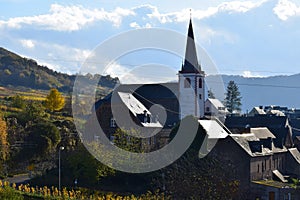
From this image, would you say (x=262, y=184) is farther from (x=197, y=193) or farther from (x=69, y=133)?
(x=69, y=133)

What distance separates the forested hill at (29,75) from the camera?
462 feet

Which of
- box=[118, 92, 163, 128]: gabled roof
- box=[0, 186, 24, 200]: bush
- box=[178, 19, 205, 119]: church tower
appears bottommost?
box=[0, 186, 24, 200]: bush

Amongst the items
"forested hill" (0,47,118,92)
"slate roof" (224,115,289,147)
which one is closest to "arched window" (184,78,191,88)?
"slate roof" (224,115,289,147)

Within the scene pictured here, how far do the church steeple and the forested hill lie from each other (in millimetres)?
61992

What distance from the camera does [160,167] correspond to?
35688 millimetres

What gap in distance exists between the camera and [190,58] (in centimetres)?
6844

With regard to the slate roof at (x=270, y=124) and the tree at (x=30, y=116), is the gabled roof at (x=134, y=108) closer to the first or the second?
the tree at (x=30, y=116)

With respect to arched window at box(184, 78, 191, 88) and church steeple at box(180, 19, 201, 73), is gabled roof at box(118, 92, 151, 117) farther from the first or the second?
arched window at box(184, 78, 191, 88)

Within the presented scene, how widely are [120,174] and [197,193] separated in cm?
1011

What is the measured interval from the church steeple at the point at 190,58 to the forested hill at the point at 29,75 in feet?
203

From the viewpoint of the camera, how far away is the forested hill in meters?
141

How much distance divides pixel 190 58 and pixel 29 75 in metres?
86.5

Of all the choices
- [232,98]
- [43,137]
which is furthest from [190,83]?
[232,98]

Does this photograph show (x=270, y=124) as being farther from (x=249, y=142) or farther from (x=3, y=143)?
(x=3, y=143)
